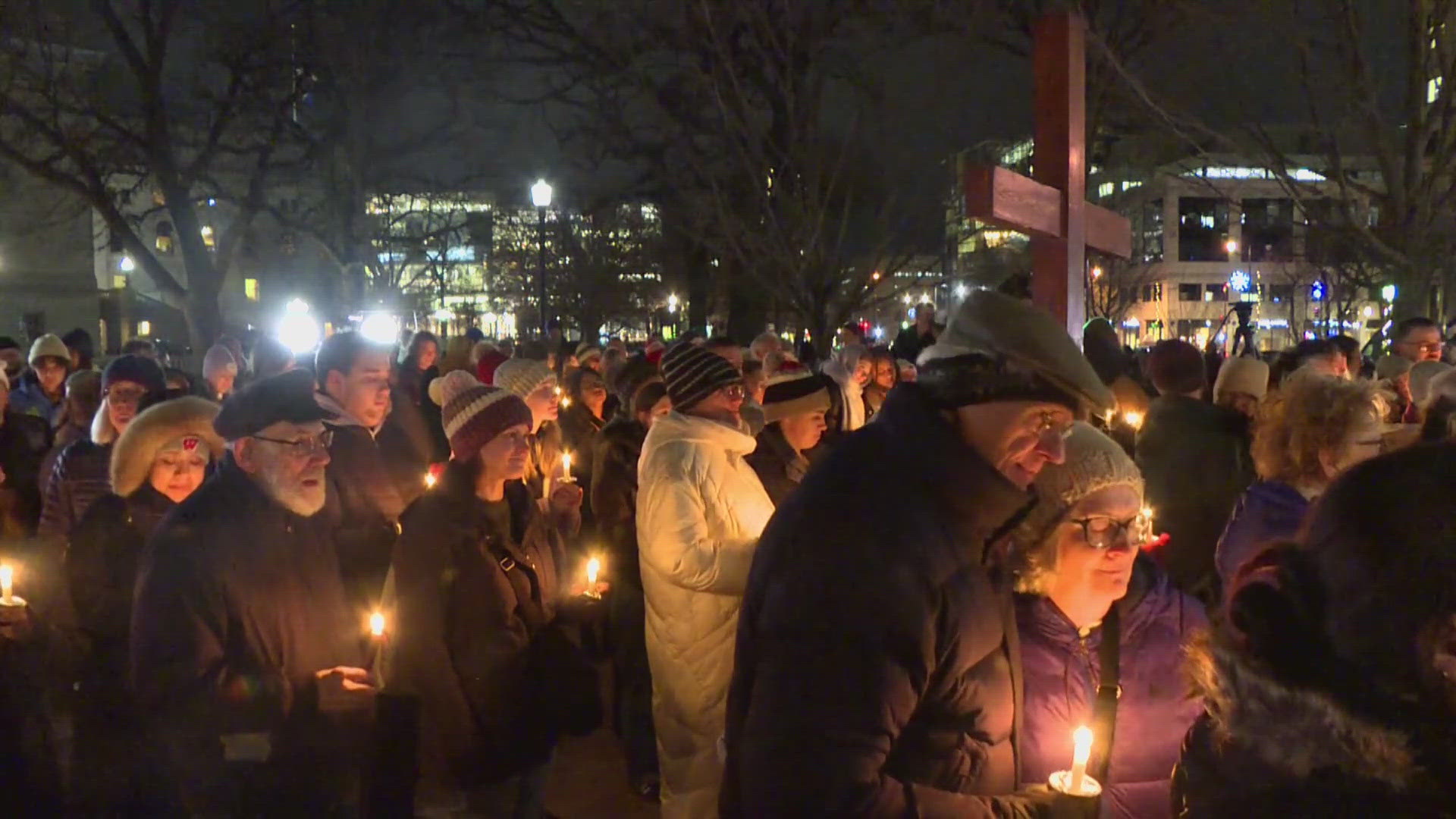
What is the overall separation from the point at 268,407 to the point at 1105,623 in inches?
104

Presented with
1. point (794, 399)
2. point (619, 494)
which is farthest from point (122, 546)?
point (794, 399)

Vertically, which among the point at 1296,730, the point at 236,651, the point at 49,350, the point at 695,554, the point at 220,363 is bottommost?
the point at 236,651

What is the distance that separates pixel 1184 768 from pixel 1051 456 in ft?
2.92

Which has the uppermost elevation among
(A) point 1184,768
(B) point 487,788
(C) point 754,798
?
(A) point 1184,768

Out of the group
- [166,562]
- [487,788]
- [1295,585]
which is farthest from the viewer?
[487,788]

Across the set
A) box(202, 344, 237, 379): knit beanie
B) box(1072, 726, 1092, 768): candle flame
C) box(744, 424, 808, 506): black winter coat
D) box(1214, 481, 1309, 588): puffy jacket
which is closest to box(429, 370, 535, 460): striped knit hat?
box(744, 424, 808, 506): black winter coat

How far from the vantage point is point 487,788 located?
3.89 meters

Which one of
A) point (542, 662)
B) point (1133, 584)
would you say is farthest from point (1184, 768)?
point (542, 662)

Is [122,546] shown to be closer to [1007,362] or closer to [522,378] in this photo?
[522,378]

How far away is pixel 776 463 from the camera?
18.4 feet

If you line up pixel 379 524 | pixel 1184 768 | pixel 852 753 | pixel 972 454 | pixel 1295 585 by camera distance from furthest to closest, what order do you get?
pixel 379 524, pixel 972 454, pixel 852 753, pixel 1184 768, pixel 1295 585

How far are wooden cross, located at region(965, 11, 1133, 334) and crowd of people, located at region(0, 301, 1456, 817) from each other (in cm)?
102

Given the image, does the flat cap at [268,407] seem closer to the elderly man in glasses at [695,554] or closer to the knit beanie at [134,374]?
the elderly man in glasses at [695,554]

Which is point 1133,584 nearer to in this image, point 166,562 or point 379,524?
point 166,562
